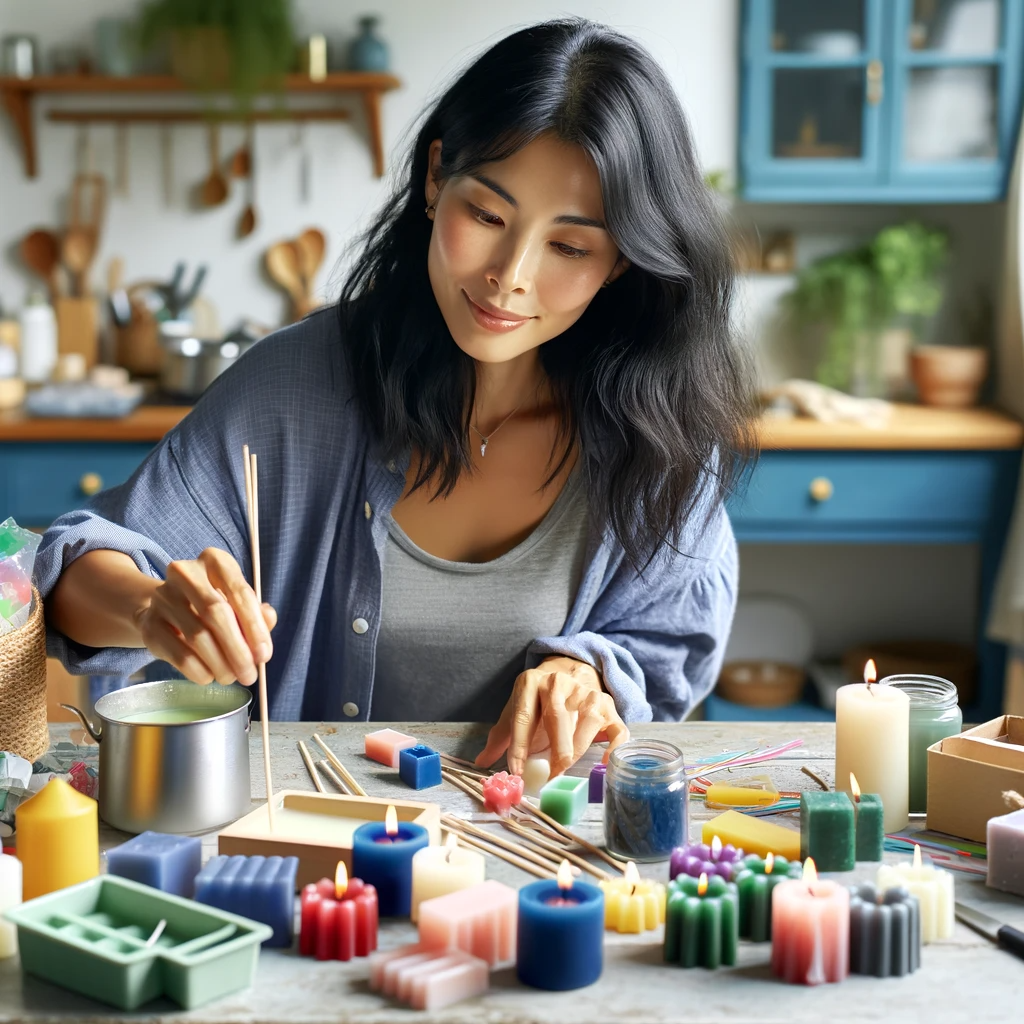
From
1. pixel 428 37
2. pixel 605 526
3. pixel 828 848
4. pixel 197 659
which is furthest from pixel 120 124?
pixel 828 848

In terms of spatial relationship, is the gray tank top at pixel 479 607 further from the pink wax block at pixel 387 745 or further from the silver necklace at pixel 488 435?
the pink wax block at pixel 387 745

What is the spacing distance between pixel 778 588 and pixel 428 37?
68.2 inches

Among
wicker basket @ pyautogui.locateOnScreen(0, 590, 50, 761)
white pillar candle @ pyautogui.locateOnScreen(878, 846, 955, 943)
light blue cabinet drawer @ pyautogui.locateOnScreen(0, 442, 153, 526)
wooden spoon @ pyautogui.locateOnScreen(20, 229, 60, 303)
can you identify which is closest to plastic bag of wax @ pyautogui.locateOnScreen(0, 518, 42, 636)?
wicker basket @ pyautogui.locateOnScreen(0, 590, 50, 761)

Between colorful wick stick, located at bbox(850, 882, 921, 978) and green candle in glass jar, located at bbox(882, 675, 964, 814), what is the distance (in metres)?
0.29

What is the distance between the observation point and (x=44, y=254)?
3.42 metres

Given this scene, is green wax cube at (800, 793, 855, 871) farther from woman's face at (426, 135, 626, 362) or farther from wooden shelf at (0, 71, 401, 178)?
wooden shelf at (0, 71, 401, 178)

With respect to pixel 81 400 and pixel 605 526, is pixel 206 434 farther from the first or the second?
pixel 81 400

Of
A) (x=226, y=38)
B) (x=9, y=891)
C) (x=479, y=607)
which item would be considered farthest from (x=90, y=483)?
(x=9, y=891)

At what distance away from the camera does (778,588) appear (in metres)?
3.54

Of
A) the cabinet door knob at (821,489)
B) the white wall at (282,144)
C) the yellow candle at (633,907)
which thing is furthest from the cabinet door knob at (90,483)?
the yellow candle at (633,907)

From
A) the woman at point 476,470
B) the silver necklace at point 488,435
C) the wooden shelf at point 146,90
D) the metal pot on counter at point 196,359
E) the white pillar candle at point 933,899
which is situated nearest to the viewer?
the white pillar candle at point 933,899

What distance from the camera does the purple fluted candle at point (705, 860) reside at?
993 mm

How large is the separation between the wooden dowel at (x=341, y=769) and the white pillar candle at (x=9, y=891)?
1.03 feet

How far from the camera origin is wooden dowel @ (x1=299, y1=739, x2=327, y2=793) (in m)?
1.21
